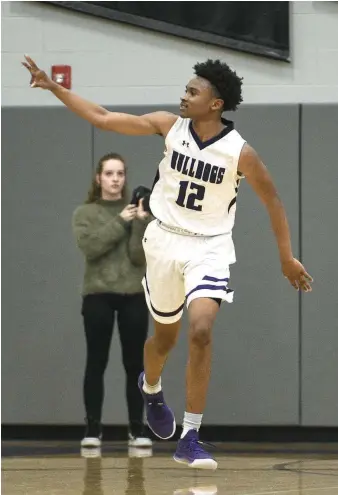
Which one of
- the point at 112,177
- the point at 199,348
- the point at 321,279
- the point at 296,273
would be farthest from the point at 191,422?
the point at 321,279

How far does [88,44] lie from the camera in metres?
7.90

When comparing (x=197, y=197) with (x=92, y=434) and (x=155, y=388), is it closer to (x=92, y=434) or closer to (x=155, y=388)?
(x=155, y=388)

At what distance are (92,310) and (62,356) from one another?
1044 millimetres

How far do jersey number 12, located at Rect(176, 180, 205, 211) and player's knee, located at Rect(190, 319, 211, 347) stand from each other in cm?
61

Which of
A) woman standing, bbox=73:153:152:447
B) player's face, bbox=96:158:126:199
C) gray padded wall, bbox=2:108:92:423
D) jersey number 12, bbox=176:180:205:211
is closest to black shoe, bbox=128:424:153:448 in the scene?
woman standing, bbox=73:153:152:447

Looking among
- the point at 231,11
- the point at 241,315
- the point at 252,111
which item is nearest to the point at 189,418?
the point at 241,315

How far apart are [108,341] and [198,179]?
2.07 m

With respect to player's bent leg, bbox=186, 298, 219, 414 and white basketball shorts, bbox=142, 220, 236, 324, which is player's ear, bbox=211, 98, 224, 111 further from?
player's bent leg, bbox=186, 298, 219, 414

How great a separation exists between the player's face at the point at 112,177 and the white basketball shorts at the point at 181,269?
160cm

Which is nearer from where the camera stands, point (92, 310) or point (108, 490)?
point (108, 490)

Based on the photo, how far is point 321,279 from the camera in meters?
7.59

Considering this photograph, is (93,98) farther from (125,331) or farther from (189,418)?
(189,418)

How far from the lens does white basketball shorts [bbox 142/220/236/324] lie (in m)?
5.07

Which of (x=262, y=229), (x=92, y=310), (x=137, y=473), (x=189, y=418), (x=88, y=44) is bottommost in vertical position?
(x=137, y=473)
